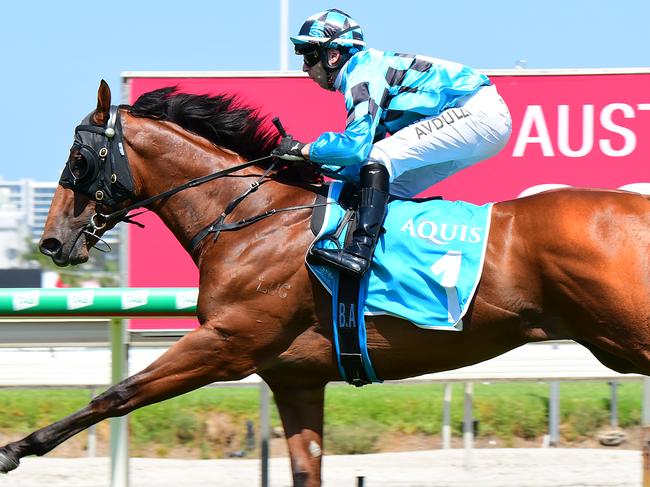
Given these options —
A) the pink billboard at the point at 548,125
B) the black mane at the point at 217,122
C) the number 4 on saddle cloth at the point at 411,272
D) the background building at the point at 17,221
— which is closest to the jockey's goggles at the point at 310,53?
the black mane at the point at 217,122

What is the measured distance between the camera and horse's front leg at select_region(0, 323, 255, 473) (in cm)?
413

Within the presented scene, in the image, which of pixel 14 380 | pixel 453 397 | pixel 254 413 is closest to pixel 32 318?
pixel 14 380

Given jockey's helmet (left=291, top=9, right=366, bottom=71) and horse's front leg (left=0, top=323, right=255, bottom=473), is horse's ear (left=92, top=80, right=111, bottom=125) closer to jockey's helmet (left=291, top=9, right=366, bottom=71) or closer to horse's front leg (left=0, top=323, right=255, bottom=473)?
jockey's helmet (left=291, top=9, right=366, bottom=71)

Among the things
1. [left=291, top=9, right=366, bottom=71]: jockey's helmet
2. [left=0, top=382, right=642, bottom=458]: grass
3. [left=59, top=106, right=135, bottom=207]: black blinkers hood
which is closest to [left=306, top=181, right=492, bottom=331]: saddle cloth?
[left=291, top=9, right=366, bottom=71]: jockey's helmet

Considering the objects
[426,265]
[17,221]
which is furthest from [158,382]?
[17,221]

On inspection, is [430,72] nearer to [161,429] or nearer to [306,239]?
[306,239]

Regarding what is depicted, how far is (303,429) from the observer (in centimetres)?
441

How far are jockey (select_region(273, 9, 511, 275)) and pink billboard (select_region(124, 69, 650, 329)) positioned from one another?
2150 millimetres

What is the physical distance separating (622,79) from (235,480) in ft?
11.0

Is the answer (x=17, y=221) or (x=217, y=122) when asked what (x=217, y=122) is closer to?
(x=217, y=122)

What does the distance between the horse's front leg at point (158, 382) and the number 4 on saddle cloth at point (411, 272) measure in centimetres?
43

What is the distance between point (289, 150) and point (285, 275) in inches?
20.1

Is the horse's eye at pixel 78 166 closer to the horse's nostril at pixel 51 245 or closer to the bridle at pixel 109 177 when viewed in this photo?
the bridle at pixel 109 177

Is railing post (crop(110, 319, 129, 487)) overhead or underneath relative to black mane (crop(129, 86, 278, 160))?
underneath
